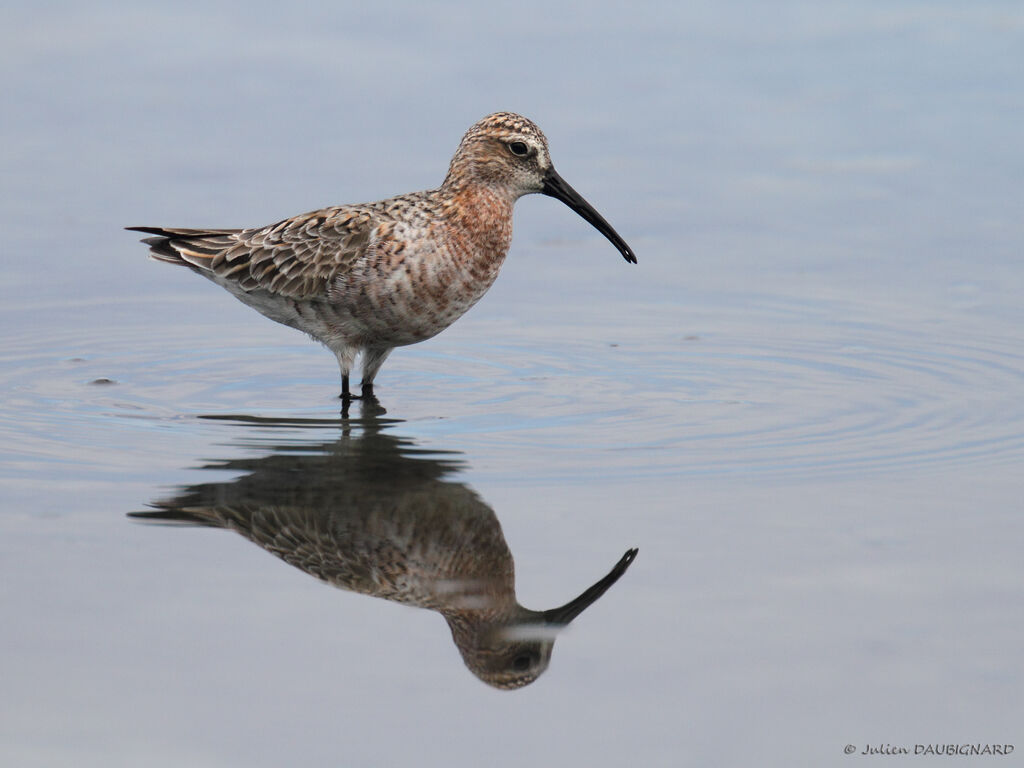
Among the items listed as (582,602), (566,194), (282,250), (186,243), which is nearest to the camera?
(582,602)

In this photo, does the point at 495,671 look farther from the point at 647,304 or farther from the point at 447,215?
the point at 647,304

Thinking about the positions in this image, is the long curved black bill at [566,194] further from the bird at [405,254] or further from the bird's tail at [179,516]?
the bird's tail at [179,516]

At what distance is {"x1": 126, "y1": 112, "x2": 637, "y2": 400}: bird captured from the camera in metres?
11.0

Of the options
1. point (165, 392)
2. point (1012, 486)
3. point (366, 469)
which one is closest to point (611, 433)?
point (366, 469)

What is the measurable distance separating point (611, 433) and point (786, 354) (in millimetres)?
2289

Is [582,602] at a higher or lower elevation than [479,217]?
lower

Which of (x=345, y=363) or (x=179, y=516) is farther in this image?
(x=345, y=363)

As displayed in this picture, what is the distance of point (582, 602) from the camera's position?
756cm

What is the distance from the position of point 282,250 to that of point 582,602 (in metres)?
4.90

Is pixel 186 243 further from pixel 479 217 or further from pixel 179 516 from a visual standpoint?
pixel 179 516

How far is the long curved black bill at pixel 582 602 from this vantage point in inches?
292

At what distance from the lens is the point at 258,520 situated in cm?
858

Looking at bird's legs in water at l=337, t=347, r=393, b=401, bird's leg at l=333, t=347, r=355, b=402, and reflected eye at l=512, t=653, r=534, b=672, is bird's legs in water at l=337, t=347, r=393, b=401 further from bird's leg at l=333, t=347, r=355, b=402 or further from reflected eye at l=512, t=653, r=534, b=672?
reflected eye at l=512, t=653, r=534, b=672

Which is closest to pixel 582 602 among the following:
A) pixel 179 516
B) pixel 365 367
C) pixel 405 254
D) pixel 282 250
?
pixel 179 516
